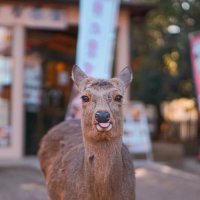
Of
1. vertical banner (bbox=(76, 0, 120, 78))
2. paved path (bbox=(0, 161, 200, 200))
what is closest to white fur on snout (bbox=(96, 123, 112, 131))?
paved path (bbox=(0, 161, 200, 200))

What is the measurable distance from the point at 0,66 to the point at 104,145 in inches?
400

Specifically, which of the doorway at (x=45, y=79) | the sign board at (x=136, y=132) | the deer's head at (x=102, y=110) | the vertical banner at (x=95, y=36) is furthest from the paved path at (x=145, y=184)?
the deer's head at (x=102, y=110)

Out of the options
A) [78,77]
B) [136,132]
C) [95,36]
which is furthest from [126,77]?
[136,132]

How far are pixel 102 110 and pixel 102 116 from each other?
7 cm

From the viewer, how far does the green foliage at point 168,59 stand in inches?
679

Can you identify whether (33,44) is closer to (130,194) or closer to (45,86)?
(45,86)

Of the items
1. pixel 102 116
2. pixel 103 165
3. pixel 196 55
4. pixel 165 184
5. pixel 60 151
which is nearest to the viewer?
pixel 102 116

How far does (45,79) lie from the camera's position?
53.5 ft

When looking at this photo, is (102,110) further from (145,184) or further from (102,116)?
(145,184)

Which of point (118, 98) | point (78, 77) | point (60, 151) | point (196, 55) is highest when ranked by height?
point (196, 55)

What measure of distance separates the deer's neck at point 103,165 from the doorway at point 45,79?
34.0 feet

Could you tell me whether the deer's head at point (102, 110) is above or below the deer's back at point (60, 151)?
above

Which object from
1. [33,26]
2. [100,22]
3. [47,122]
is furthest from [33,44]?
[100,22]

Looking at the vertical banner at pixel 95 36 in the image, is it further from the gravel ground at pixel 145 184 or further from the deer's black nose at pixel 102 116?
the deer's black nose at pixel 102 116
